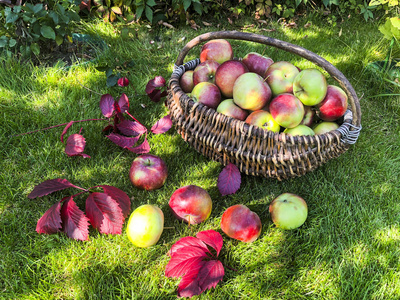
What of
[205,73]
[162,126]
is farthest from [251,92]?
[162,126]

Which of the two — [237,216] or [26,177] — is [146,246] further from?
[26,177]

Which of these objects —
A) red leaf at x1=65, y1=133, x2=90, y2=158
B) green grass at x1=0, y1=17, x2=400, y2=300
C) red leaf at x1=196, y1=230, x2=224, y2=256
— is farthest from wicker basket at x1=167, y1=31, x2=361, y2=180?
red leaf at x1=65, y1=133, x2=90, y2=158

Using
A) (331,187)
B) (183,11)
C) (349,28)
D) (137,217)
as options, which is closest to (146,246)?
(137,217)

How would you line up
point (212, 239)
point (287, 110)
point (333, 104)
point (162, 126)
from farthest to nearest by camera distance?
point (162, 126) → point (333, 104) → point (287, 110) → point (212, 239)

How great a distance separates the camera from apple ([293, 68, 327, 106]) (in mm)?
1725

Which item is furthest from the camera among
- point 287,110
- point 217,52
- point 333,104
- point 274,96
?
point 217,52

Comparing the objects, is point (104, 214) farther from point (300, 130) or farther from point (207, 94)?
point (300, 130)

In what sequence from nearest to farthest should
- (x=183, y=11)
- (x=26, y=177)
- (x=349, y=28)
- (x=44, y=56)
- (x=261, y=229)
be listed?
(x=261, y=229) → (x=26, y=177) → (x=44, y=56) → (x=183, y=11) → (x=349, y=28)

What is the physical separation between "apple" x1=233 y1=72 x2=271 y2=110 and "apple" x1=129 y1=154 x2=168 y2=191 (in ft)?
1.93

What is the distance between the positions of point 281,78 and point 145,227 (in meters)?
1.17

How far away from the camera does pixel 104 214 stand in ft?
4.99

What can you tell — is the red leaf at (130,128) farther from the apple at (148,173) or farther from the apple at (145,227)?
the apple at (145,227)

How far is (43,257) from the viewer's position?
1476 millimetres

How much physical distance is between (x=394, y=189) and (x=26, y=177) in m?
2.22
